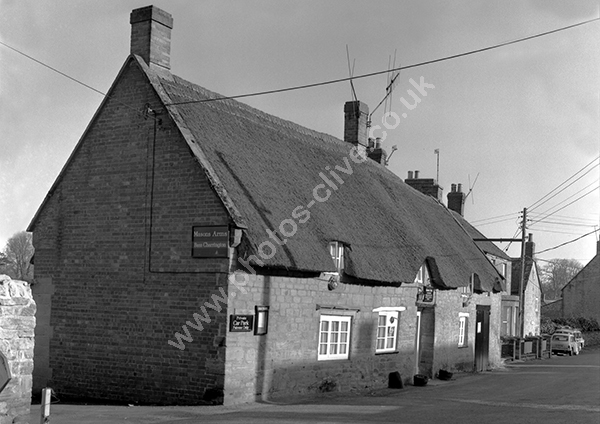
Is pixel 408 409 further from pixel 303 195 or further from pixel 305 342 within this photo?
pixel 303 195

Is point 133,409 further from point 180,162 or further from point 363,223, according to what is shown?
point 363,223

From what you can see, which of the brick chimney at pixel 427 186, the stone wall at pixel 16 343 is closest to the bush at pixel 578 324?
the brick chimney at pixel 427 186

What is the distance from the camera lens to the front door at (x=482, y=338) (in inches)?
1188

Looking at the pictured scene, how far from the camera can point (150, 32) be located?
1836 cm

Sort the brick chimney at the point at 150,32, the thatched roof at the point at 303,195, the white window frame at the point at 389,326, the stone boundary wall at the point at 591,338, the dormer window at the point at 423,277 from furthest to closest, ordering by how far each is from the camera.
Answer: the stone boundary wall at the point at 591,338
the dormer window at the point at 423,277
the white window frame at the point at 389,326
the brick chimney at the point at 150,32
the thatched roof at the point at 303,195

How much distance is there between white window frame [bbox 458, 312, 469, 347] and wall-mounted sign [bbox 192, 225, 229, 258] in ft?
47.5

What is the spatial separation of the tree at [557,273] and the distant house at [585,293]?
50.8 m

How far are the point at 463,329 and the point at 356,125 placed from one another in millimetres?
8976

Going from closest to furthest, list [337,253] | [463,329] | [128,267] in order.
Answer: [128,267] → [337,253] → [463,329]

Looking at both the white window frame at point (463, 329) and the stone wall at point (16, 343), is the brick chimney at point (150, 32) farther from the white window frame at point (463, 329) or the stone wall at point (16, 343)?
the white window frame at point (463, 329)

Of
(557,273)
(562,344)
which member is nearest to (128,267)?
(562,344)

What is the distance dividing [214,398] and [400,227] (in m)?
10.7

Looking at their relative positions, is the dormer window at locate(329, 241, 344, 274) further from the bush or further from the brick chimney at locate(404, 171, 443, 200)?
the bush

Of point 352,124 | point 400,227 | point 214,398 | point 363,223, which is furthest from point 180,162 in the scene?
point 352,124
